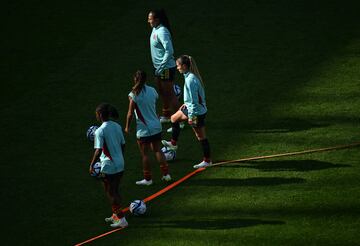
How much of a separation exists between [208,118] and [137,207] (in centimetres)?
419

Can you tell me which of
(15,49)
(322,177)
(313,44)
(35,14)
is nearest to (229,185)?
(322,177)

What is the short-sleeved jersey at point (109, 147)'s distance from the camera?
12750 millimetres

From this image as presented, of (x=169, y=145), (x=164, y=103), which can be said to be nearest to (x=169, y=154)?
(x=169, y=145)

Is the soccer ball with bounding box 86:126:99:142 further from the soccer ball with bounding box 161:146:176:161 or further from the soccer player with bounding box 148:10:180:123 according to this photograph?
the soccer player with bounding box 148:10:180:123

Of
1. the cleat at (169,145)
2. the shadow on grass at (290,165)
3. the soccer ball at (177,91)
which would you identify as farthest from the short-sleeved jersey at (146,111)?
the soccer ball at (177,91)

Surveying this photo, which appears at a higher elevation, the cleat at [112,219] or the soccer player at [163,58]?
the soccer player at [163,58]

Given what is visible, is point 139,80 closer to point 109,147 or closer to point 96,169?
point 109,147

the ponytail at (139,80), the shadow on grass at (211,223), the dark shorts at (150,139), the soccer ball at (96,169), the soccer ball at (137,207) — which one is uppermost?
the ponytail at (139,80)

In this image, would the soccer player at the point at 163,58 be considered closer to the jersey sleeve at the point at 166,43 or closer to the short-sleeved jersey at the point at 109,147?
the jersey sleeve at the point at 166,43

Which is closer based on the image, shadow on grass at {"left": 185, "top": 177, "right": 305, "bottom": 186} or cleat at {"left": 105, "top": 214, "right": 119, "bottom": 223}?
cleat at {"left": 105, "top": 214, "right": 119, "bottom": 223}

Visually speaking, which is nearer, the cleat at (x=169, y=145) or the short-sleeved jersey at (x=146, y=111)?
the short-sleeved jersey at (x=146, y=111)

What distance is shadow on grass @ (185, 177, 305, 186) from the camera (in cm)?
1391

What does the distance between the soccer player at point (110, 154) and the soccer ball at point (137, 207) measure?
0.86ft

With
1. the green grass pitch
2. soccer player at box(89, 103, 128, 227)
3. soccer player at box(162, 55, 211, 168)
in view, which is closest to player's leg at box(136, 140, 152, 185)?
the green grass pitch
